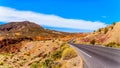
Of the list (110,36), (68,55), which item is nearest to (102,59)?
(68,55)

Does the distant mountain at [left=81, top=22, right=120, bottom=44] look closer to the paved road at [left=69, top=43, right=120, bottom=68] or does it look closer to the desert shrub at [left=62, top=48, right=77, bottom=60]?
the paved road at [left=69, top=43, right=120, bottom=68]

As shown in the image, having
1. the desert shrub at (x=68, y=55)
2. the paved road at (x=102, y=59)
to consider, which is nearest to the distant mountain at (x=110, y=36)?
the paved road at (x=102, y=59)

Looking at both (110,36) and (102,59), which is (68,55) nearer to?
(102,59)

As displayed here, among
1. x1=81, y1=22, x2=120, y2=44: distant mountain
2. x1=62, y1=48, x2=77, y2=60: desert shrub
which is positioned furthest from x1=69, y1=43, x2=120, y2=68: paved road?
x1=81, y1=22, x2=120, y2=44: distant mountain

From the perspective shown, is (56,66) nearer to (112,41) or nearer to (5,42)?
(112,41)

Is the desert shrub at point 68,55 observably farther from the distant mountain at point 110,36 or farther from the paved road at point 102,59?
the distant mountain at point 110,36

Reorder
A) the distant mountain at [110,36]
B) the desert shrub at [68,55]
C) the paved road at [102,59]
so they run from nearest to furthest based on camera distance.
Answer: the paved road at [102,59], the desert shrub at [68,55], the distant mountain at [110,36]

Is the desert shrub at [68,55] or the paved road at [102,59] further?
the desert shrub at [68,55]

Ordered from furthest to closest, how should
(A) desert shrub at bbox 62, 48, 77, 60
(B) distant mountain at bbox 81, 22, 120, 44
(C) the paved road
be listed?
(B) distant mountain at bbox 81, 22, 120, 44, (A) desert shrub at bbox 62, 48, 77, 60, (C) the paved road

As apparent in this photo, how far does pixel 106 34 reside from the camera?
217 feet

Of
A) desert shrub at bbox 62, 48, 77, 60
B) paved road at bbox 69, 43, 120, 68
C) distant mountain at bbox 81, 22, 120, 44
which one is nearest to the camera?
paved road at bbox 69, 43, 120, 68

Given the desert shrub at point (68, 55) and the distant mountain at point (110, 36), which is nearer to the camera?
the desert shrub at point (68, 55)

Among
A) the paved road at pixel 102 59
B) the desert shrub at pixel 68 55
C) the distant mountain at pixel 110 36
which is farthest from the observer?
the distant mountain at pixel 110 36

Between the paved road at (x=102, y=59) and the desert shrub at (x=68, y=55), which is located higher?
the paved road at (x=102, y=59)
